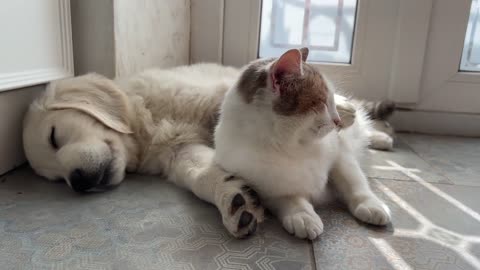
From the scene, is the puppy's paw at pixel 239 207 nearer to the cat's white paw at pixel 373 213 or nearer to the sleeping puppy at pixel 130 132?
the sleeping puppy at pixel 130 132

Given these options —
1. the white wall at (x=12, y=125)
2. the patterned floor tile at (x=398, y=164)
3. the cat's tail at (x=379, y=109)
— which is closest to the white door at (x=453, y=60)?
the cat's tail at (x=379, y=109)

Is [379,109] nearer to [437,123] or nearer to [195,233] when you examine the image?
[437,123]

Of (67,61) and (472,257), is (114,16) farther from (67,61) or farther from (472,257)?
(472,257)

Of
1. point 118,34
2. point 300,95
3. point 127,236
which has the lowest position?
point 127,236

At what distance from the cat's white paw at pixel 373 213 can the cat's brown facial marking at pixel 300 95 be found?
0.29 metres

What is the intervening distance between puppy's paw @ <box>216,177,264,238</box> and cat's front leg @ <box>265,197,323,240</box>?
0.16 ft

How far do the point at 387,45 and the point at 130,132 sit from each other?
137cm

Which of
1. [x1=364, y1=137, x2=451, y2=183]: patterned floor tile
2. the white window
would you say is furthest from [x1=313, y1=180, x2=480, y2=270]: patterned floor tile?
the white window

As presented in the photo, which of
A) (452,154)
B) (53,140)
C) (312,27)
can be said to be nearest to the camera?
(53,140)

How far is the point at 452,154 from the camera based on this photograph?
1.67 m

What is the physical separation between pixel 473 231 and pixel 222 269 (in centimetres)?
64

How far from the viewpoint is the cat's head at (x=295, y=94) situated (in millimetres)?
846

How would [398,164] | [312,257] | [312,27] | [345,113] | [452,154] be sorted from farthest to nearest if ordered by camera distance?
[312,27] < [452,154] < [398,164] < [345,113] < [312,257]

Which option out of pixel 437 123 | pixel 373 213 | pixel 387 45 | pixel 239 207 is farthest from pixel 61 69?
pixel 437 123
